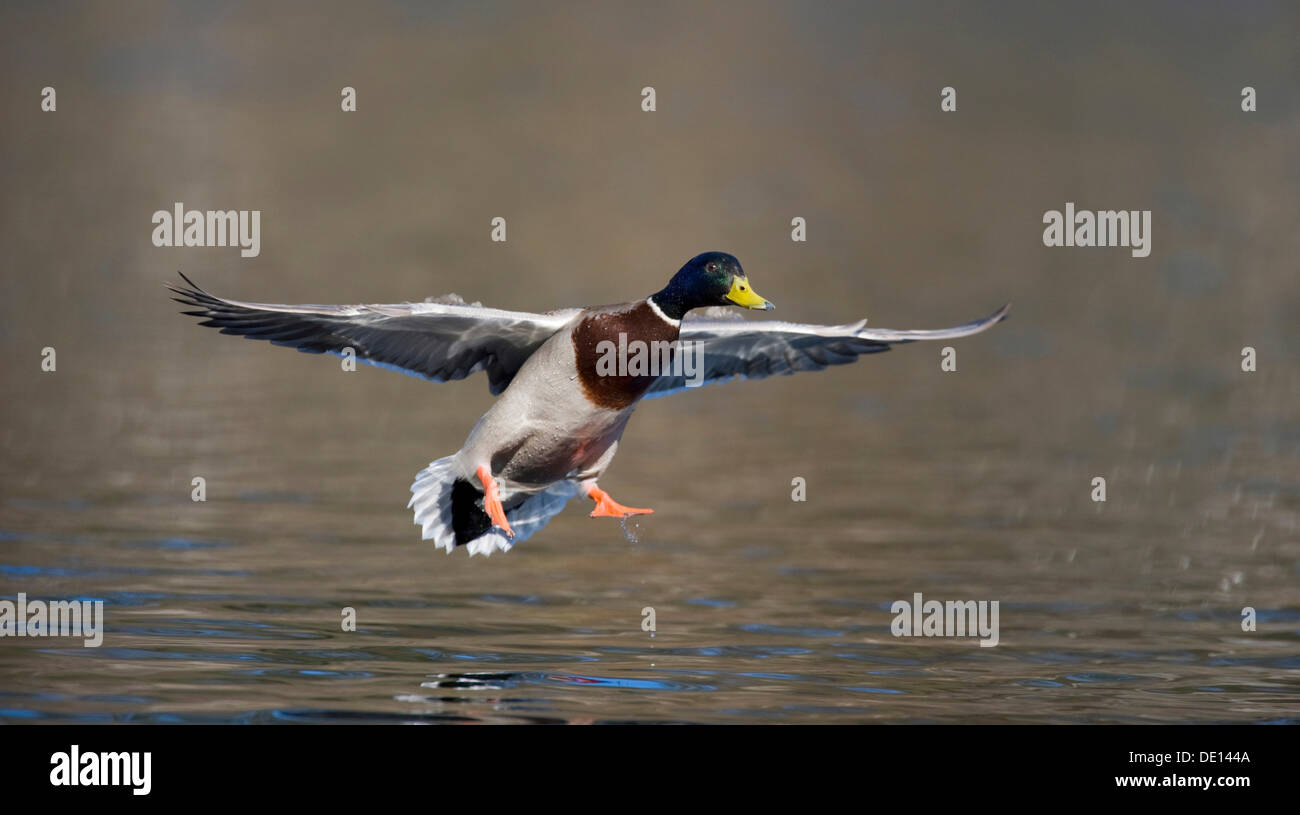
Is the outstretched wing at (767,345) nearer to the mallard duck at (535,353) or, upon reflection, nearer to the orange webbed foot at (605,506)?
the mallard duck at (535,353)

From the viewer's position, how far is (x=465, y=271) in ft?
85.6

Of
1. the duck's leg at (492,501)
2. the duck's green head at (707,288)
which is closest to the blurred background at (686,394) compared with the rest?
the duck's leg at (492,501)

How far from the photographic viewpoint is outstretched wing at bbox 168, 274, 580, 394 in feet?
35.8

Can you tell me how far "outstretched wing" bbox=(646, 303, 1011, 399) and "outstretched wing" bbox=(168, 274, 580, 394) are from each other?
90 centimetres

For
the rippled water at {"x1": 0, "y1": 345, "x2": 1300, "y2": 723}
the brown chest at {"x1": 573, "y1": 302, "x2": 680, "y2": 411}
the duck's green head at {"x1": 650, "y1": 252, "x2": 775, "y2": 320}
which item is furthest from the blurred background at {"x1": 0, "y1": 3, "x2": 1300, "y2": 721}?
the duck's green head at {"x1": 650, "y1": 252, "x2": 775, "y2": 320}

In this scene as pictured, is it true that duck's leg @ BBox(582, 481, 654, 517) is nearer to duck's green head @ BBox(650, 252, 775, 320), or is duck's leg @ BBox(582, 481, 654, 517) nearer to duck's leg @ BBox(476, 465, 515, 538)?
duck's leg @ BBox(476, 465, 515, 538)

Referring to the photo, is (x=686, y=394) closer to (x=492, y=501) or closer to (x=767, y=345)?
(x=767, y=345)

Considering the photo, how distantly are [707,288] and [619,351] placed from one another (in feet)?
2.11

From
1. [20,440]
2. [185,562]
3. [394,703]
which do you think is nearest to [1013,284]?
[20,440]

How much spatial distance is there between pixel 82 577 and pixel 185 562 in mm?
798

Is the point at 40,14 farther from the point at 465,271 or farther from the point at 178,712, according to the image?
the point at 178,712

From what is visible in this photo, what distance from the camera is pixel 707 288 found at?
1125 centimetres

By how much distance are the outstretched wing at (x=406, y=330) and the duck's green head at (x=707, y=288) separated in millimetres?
715

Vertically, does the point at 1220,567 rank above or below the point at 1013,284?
below
